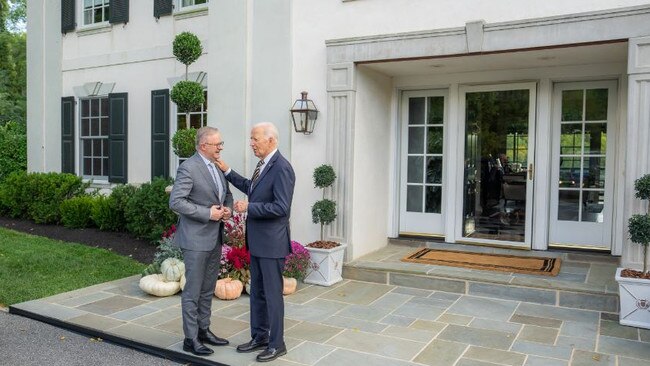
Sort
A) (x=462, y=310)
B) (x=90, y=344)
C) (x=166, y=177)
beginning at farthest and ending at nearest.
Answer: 1. (x=166, y=177)
2. (x=462, y=310)
3. (x=90, y=344)

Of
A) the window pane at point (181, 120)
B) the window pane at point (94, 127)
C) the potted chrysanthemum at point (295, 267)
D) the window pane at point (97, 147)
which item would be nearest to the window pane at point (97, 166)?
the window pane at point (97, 147)

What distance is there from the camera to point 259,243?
414 centimetres

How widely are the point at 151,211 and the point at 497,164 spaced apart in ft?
16.7

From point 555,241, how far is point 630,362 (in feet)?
10.4

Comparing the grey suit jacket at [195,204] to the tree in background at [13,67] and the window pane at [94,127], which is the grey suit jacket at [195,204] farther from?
the tree in background at [13,67]

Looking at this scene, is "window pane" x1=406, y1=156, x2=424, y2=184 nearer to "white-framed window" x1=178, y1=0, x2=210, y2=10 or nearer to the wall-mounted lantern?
the wall-mounted lantern

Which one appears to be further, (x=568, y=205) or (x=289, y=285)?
(x=568, y=205)

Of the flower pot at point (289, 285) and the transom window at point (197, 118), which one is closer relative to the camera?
the flower pot at point (289, 285)

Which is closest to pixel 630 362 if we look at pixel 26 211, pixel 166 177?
pixel 166 177

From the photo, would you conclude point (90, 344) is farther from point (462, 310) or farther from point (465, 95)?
point (465, 95)

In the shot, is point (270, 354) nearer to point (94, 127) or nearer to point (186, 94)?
point (186, 94)

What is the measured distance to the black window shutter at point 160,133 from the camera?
9.51 meters

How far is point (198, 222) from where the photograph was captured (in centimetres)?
414

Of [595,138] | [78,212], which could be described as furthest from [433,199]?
[78,212]
